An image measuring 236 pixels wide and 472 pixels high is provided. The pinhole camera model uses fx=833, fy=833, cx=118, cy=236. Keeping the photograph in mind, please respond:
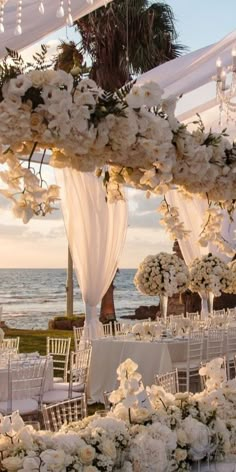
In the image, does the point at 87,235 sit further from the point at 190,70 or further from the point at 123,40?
the point at 123,40

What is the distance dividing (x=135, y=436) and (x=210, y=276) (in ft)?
26.5

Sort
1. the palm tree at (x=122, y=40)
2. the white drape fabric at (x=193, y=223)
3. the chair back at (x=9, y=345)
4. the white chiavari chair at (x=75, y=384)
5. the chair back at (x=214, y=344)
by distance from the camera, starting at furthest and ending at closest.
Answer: the palm tree at (x=122, y=40) < the white drape fabric at (x=193, y=223) < the chair back at (x=214, y=344) < the chair back at (x=9, y=345) < the white chiavari chair at (x=75, y=384)

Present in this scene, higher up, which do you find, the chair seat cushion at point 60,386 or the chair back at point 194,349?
the chair back at point 194,349

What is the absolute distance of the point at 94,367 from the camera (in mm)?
9578

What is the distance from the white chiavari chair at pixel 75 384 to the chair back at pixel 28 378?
202 millimetres

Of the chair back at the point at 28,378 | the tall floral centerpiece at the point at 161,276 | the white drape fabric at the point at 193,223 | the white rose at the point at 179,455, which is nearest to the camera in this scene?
the white rose at the point at 179,455

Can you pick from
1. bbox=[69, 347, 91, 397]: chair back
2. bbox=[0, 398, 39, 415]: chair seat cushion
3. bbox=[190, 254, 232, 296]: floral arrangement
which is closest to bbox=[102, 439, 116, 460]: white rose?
bbox=[0, 398, 39, 415]: chair seat cushion

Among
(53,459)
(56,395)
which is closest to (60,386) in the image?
(56,395)

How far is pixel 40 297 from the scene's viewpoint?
45.0m

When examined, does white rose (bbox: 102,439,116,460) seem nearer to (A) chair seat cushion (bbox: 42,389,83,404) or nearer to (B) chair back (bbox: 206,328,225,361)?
(A) chair seat cushion (bbox: 42,389,83,404)

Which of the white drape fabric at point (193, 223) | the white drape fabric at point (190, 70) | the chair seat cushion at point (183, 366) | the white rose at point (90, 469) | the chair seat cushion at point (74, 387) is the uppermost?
the white drape fabric at point (190, 70)

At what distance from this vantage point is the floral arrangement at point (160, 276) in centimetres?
1043

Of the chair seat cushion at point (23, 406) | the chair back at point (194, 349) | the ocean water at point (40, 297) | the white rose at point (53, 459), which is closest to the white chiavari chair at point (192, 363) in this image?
the chair back at point (194, 349)

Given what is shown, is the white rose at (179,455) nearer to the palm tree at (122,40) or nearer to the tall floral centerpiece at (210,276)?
the tall floral centerpiece at (210,276)
